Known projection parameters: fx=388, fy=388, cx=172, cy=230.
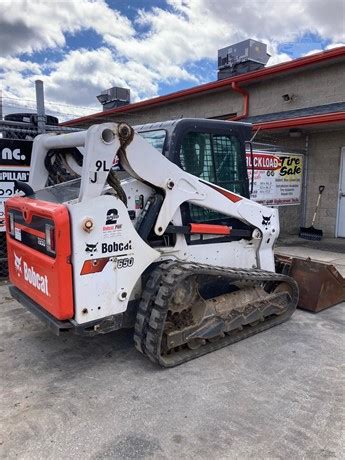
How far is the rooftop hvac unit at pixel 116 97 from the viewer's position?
18312mm

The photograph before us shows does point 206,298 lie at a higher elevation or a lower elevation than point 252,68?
lower

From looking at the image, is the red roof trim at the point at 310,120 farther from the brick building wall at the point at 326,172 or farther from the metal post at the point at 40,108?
the metal post at the point at 40,108

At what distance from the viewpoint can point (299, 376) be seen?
10.7 ft

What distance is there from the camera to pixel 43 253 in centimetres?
312

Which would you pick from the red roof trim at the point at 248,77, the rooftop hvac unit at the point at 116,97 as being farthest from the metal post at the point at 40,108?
the rooftop hvac unit at the point at 116,97

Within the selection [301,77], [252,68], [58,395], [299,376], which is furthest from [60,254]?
[252,68]

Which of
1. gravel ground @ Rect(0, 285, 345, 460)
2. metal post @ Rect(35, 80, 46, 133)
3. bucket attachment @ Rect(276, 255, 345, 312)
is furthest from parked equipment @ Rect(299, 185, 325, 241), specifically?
metal post @ Rect(35, 80, 46, 133)

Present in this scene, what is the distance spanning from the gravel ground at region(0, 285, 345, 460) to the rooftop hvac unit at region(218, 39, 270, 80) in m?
10.1

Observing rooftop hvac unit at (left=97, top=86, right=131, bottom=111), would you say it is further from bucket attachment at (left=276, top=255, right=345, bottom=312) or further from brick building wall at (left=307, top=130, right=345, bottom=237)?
bucket attachment at (left=276, top=255, right=345, bottom=312)

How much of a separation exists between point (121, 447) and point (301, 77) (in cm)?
990

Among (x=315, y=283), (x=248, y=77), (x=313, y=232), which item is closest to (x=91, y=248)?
(x=315, y=283)

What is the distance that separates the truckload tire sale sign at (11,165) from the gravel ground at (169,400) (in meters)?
2.66

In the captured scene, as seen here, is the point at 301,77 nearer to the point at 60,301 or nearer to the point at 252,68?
the point at 252,68

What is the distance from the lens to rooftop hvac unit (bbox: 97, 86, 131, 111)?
18.3 metres
